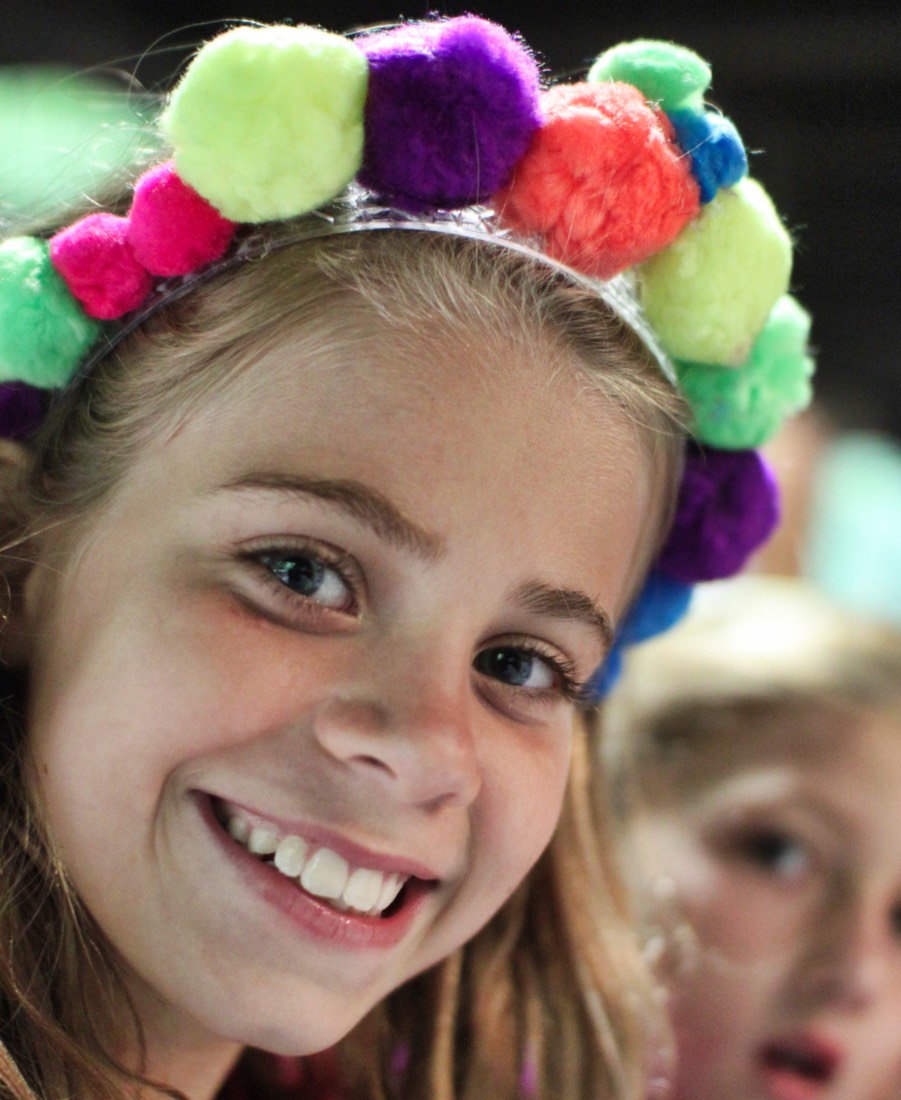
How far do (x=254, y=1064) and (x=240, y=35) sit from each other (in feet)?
3.37

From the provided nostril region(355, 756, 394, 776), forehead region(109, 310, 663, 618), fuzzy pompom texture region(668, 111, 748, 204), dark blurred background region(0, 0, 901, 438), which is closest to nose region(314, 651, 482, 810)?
nostril region(355, 756, 394, 776)

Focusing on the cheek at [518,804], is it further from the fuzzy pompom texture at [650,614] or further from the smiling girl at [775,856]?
the smiling girl at [775,856]

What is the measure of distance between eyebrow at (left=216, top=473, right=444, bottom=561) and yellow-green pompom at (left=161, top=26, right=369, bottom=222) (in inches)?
8.7

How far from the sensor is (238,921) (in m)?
1.01

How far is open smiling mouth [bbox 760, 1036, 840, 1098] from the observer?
1620 mm

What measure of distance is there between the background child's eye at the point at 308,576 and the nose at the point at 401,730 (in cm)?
8

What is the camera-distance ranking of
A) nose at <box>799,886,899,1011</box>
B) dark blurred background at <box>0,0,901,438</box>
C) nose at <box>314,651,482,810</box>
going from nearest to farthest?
nose at <box>314,651,482,810</box> → nose at <box>799,886,899,1011</box> → dark blurred background at <box>0,0,901,438</box>

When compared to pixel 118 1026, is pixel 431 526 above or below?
above

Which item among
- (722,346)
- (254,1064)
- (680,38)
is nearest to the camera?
(722,346)

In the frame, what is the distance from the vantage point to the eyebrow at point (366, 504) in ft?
3.29

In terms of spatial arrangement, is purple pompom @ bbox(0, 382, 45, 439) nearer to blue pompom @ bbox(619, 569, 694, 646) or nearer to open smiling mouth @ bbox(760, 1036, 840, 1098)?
blue pompom @ bbox(619, 569, 694, 646)

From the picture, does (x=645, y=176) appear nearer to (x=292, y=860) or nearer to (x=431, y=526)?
(x=431, y=526)

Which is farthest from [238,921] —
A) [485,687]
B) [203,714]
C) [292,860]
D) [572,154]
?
[572,154]

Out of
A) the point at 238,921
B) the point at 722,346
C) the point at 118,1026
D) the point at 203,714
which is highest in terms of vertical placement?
the point at 722,346
